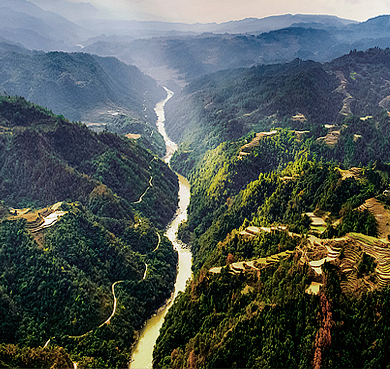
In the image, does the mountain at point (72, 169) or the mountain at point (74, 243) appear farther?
the mountain at point (72, 169)

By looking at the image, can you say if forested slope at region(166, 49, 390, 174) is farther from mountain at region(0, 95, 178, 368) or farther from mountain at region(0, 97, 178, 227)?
mountain at region(0, 95, 178, 368)

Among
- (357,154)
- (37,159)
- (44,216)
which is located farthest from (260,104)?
(44,216)

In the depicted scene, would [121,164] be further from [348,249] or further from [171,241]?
[348,249]

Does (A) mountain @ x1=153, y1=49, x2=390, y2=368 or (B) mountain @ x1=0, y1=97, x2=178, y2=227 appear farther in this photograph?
(B) mountain @ x1=0, y1=97, x2=178, y2=227

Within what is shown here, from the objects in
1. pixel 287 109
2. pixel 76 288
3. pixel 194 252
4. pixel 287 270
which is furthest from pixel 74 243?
pixel 287 109

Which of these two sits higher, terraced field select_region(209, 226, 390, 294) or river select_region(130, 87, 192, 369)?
terraced field select_region(209, 226, 390, 294)

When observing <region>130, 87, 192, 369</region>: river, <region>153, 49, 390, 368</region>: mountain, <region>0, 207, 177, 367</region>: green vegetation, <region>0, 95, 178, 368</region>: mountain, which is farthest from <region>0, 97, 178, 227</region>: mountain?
<region>153, 49, 390, 368</region>: mountain

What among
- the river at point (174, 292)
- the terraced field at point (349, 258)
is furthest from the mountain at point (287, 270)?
the river at point (174, 292)

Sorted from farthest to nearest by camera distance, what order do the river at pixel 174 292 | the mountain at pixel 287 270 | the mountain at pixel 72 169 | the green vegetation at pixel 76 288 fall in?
the mountain at pixel 72 169 → the river at pixel 174 292 → the green vegetation at pixel 76 288 → the mountain at pixel 287 270

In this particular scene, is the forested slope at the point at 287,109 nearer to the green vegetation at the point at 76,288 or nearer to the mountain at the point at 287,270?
the mountain at the point at 287,270

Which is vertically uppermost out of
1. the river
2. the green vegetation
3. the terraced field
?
the terraced field

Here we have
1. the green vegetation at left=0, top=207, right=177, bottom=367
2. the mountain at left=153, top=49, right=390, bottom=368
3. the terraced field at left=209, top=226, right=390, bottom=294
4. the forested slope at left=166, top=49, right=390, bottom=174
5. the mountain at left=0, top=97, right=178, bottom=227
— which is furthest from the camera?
the forested slope at left=166, top=49, right=390, bottom=174
